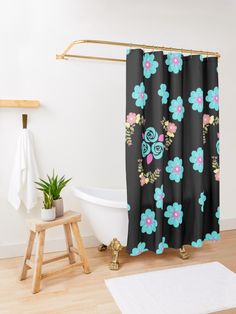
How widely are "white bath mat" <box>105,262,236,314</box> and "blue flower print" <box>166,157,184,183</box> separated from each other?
2.40ft

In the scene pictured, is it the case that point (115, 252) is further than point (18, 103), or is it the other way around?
point (18, 103)

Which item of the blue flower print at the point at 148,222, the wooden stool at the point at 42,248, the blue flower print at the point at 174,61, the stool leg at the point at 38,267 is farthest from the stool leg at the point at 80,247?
the blue flower print at the point at 174,61

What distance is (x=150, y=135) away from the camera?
7.94 feet

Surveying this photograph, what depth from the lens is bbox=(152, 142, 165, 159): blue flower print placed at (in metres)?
2.41

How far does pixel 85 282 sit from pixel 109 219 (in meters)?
0.49

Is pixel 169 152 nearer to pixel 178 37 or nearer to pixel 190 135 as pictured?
pixel 190 135

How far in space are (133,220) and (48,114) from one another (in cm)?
122

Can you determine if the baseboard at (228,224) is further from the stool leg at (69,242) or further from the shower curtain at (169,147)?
the stool leg at (69,242)

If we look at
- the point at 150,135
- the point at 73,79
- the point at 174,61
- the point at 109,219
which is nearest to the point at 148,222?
the point at 109,219

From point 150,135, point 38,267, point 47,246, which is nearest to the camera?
point 38,267

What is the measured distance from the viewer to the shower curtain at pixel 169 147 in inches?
92.3

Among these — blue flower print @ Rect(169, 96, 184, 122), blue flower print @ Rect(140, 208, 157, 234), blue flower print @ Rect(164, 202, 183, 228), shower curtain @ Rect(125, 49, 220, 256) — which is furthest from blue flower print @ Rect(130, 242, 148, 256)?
blue flower print @ Rect(169, 96, 184, 122)

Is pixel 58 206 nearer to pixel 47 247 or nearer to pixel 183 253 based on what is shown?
pixel 47 247

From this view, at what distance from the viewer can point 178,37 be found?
3127 mm
